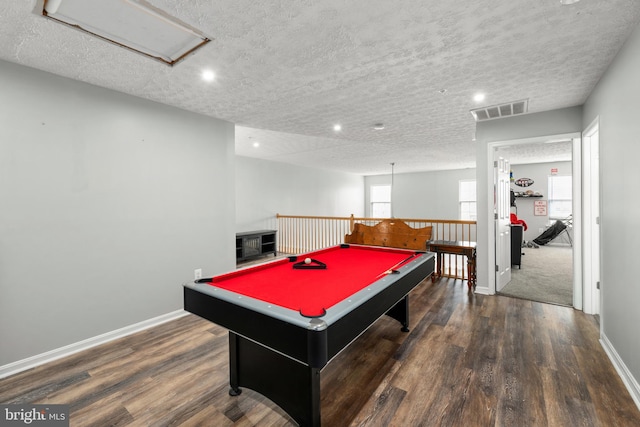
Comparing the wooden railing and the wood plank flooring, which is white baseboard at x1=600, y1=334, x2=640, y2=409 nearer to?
the wood plank flooring

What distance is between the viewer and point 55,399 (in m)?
1.83

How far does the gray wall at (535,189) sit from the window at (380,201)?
4.11m

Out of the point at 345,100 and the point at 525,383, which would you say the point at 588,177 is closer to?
the point at 525,383

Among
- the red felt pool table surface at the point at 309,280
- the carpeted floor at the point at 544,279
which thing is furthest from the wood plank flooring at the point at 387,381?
the carpeted floor at the point at 544,279

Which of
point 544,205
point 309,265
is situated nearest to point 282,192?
point 309,265

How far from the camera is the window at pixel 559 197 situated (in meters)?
7.98

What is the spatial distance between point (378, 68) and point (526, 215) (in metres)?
8.53

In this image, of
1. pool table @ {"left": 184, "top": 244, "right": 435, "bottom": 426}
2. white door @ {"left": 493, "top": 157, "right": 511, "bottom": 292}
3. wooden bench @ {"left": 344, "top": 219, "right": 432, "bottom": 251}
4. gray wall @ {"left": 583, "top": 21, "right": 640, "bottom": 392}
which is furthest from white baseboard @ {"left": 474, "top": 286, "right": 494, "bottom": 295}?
pool table @ {"left": 184, "top": 244, "right": 435, "bottom": 426}

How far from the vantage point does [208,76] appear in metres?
2.35

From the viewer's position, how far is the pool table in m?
1.19

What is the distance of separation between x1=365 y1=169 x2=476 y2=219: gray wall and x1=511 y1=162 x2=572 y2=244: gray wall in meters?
1.32

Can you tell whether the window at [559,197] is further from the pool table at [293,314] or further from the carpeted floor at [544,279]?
the pool table at [293,314]

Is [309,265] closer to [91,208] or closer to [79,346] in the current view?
[91,208]

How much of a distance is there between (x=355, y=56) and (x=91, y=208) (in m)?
2.56
